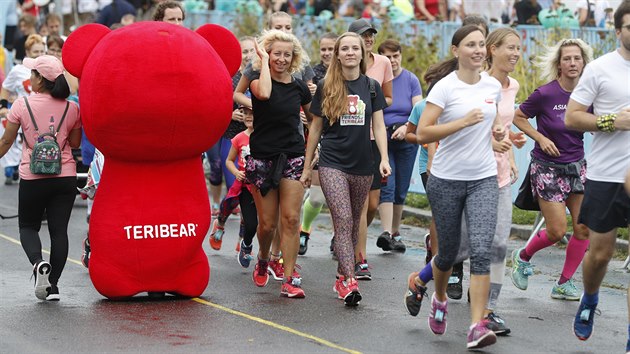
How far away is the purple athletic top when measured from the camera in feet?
33.0

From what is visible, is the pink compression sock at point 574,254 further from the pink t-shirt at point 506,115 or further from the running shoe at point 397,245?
the running shoe at point 397,245

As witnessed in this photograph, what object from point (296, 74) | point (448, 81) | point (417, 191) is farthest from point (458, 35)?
point (417, 191)

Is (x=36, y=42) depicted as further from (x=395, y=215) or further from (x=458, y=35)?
(x=458, y=35)

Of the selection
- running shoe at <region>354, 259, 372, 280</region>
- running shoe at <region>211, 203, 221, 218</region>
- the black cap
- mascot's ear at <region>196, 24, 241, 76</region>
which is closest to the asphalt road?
running shoe at <region>354, 259, 372, 280</region>

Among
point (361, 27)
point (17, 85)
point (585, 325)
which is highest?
point (361, 27)

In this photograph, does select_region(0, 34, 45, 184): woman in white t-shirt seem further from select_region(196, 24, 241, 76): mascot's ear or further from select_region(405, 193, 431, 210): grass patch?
select_region(405, 193, 431, 210): grass patch

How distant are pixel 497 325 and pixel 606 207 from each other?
43.5 inches

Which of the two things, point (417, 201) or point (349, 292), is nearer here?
point (349, 292)

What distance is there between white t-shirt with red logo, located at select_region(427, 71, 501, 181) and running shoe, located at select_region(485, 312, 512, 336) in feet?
3.18

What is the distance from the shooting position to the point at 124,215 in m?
9.52

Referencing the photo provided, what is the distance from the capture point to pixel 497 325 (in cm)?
857

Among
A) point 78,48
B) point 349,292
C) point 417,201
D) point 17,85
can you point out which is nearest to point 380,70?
point 349,292

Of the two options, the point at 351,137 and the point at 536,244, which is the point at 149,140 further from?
the point at 536,244

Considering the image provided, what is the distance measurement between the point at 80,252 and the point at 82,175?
333cm
